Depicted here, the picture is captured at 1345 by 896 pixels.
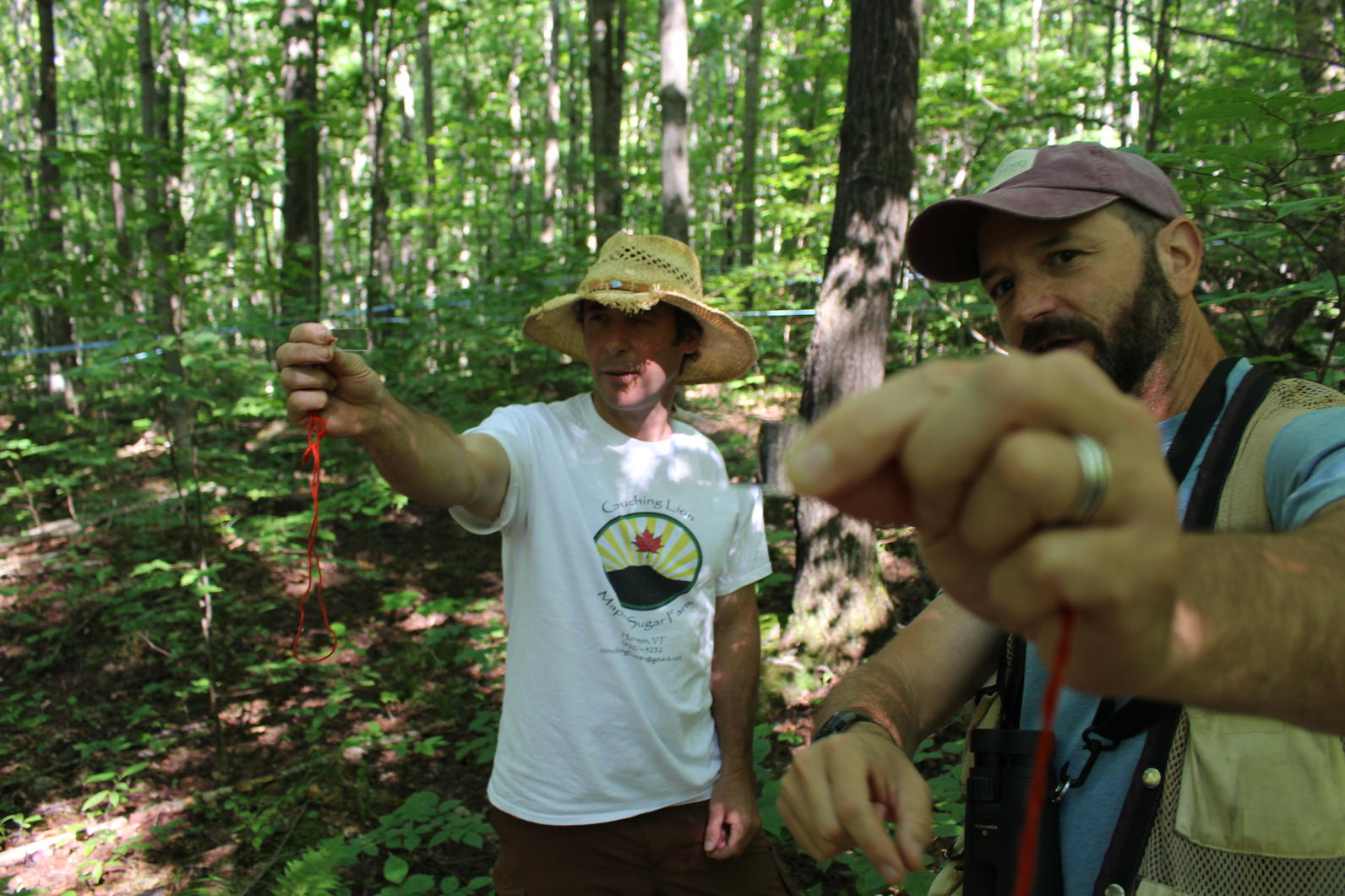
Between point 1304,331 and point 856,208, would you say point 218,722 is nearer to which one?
point 856,208

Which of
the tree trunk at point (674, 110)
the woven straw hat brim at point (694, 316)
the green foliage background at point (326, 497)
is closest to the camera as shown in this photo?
the woven straw hat brim at point (694, 316)

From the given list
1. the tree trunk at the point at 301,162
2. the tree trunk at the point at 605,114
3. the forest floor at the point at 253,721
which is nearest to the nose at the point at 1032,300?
the forest floor at the point at 253,721

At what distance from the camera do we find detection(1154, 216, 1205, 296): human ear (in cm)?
154

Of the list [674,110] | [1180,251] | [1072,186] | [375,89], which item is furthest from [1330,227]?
[375,89]

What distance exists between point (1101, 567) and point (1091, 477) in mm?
76

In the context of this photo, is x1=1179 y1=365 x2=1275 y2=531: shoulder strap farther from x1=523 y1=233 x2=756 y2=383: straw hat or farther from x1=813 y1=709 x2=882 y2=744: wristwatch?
x1=523 y1=233 x2=756 y2=383: straw hat

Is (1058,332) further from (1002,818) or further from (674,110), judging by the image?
(674,110)

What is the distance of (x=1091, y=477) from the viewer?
0.60m

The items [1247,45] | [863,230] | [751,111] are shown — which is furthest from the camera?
[751,111]

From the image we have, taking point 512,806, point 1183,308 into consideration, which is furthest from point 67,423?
point 1183,308

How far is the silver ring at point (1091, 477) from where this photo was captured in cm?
→ 60

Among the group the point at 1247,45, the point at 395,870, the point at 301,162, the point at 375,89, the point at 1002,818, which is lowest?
the point at 395,870

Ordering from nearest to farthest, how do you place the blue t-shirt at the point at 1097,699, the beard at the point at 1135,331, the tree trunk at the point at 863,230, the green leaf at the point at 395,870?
1. the blue t-shirt at the point at 1097,699
2. the beard at the point at 1135,331
3. the green leaf at the point at 395,870
4. the tree trunk at the point at 863,230

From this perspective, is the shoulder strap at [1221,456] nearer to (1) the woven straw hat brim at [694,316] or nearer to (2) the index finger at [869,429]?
(2) the index finger at [869,429]
